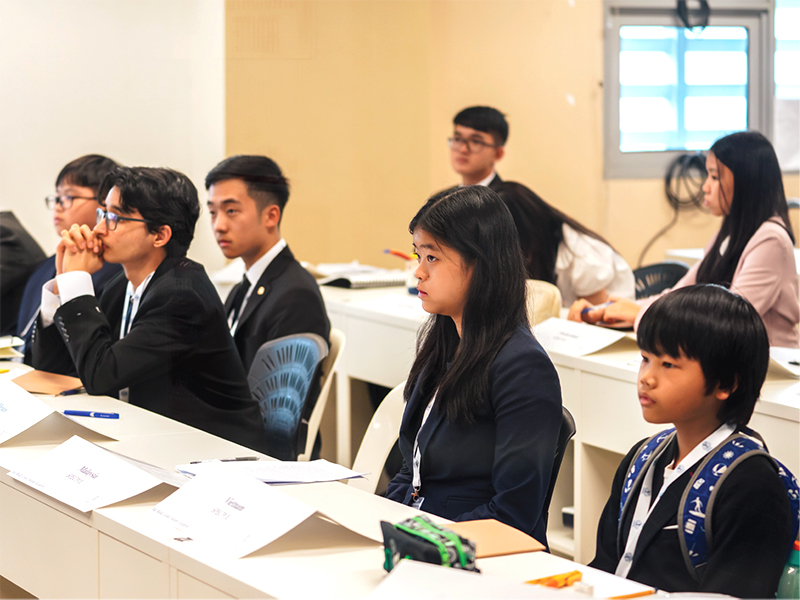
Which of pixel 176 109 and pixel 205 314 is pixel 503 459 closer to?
pixel 205 314

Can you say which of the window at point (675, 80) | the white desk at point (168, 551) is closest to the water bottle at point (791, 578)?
the white desk at point (168, 551)

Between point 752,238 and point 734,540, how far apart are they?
150 centimetres

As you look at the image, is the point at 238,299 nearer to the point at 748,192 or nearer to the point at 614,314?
the point at 614,314

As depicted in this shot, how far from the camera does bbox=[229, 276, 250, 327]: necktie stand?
6.66ft

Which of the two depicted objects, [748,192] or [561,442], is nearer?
[561,442]

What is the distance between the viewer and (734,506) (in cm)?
113

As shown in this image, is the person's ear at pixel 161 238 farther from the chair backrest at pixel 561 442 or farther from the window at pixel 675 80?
the window at pixel 675 80

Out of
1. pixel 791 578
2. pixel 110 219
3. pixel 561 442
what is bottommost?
pixel 791 578

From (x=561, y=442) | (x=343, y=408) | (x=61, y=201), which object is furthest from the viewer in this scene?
(x=343, y=408)

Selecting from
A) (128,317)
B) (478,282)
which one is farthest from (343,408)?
(478,282)

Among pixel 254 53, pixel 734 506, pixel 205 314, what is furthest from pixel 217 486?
pixel 254 53

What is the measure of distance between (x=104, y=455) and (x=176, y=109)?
91 centimetres

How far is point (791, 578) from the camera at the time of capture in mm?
1123

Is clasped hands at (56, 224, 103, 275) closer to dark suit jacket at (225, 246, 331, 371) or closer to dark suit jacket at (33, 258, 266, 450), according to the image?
dark suit jacket at (33, 258, 266, 450)
